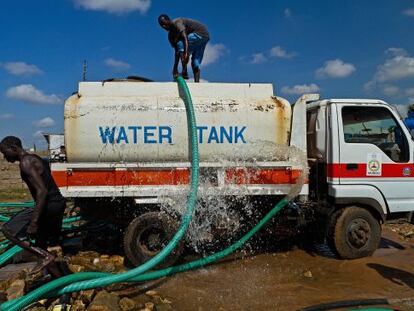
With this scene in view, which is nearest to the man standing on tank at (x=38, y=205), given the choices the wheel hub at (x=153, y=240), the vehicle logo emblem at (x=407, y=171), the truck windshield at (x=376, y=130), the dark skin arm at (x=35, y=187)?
the dark skin arm at (x=35, y=187)

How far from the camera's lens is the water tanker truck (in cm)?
610

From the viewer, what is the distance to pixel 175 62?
7.67 metres

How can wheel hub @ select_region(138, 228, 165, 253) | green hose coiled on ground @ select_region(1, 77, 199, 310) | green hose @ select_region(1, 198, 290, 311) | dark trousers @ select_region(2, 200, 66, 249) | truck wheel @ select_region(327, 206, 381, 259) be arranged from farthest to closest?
truck wheel @ select_region(327, 206, 381, 259), wheel hub @ select_region(138, 228, 165, 253), dark trousers @ select_region(2, 200, 66, 249), green hose coiled on ground @ select_region(1, 77, 199, 310), green hose @ select_region(1, 198, 290, 311)

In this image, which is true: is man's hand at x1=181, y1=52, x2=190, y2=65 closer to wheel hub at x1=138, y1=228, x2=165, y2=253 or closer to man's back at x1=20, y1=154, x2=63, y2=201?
wheel hub at x1=138, y1=228, x2=165, y2=253

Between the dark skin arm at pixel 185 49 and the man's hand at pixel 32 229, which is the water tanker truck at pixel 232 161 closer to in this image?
the dark skin arm at pixel 185 49

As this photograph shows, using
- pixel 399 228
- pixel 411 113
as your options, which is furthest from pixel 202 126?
pixel 399 228

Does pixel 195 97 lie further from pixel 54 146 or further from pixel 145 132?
pixel 54 146

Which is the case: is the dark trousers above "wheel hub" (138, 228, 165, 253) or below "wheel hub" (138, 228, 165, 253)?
above

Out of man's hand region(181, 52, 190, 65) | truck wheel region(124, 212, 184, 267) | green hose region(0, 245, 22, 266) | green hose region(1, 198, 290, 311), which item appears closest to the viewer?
green hose region(1, 198, 290, 311)

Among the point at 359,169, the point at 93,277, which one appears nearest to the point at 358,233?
the point at 359,169

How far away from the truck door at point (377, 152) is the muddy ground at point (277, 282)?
1.19 metres

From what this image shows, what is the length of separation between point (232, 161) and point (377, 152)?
232 centimetres

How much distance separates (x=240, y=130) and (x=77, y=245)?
136 inches

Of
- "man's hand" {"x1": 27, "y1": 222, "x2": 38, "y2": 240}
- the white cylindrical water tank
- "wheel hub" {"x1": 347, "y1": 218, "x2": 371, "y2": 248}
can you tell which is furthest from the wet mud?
"man's hand" {"x1": 27, "y1": 222, "x2": 38, "y2": 240}
